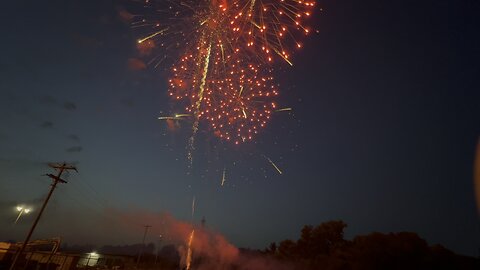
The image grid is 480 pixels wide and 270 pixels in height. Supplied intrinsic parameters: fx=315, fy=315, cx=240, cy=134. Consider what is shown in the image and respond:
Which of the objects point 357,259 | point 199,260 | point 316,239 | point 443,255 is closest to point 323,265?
point 357,259

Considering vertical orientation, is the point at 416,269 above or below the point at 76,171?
below

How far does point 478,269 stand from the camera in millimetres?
24828

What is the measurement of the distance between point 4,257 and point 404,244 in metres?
37.0

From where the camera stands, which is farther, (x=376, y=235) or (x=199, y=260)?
(x=199, y=260)

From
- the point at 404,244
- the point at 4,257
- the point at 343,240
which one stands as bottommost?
the point at 4,257

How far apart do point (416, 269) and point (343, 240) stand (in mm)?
16487

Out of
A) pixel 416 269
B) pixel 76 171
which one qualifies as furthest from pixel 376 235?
pixel 76 171

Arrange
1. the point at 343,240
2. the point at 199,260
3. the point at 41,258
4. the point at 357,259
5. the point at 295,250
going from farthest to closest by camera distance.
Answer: the point at 199,260 < the point at 295,250 < the point at 343,240 < the point at 41,258 < the point at 357,259

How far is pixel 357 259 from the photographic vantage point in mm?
28984

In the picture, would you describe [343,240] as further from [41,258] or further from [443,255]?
[41,258]

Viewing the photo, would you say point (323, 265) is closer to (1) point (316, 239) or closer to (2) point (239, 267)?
(1) point (316, 239)

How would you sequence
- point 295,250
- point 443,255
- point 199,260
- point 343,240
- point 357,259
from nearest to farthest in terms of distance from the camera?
point 443,255
point 357,259
point 343,240
point 295,250
point 199,260

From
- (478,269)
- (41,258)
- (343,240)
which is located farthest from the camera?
(343,240)

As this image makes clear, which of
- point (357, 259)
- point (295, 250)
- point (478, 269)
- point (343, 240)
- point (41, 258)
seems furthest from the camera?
point (295, 250)
